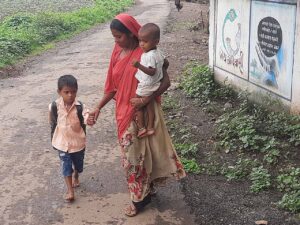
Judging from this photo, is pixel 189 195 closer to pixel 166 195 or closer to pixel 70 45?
pixel 166 195

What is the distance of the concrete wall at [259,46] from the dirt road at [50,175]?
6.59ft

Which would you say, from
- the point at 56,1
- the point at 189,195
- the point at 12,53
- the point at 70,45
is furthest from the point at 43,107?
the point at 56,1

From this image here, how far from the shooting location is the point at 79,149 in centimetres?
429

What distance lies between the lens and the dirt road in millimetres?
4055

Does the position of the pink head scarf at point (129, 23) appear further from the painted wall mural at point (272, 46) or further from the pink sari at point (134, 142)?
the painted wall mural at point (272, 46)

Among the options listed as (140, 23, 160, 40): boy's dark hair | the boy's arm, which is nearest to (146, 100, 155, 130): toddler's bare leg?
the boy's arm

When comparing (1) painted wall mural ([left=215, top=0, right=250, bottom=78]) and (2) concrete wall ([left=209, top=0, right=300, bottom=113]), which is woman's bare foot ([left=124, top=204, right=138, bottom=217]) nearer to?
(2) concrete wall ([left=209, top=0, right=300, bottom=113])

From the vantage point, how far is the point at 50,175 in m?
4.96

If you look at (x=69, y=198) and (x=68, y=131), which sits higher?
(x=68, y=131)

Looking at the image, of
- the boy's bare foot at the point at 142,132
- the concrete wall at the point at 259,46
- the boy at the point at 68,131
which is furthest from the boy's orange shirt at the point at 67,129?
the concrete wall at the point at 259,46

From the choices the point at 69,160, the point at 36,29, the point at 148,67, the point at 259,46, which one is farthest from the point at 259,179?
the point at 36,29

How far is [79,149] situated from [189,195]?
113 cm

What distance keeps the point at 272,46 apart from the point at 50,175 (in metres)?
3.24

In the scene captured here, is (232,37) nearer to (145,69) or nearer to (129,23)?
(129,23)
